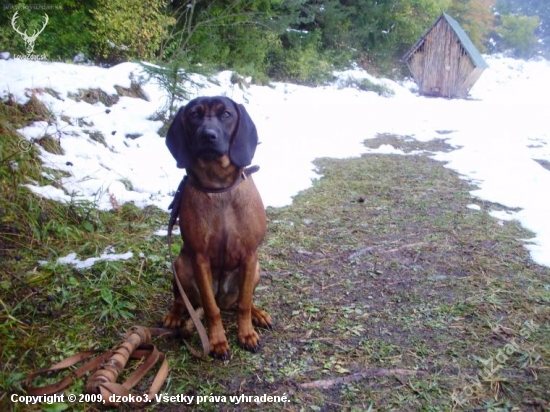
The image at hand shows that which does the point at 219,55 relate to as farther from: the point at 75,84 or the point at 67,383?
the point at 67,383

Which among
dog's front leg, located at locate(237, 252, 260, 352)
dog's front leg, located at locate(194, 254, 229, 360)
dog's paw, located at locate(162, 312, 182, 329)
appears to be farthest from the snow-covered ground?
dog's front leg, located at locate(237, 252, 260, 352)

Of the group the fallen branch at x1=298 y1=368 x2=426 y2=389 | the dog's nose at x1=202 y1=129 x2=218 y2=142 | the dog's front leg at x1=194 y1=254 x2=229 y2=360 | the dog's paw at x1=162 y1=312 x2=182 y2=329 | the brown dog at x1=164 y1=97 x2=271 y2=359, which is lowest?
the fallen branch at x1=298 y1=368 x2=426 y2=389

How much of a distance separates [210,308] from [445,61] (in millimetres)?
20156

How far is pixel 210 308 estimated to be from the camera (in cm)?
247

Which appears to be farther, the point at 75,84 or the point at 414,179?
the point at 414,179

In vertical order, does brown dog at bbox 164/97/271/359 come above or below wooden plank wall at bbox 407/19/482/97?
below

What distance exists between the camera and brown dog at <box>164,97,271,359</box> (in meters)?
2.41

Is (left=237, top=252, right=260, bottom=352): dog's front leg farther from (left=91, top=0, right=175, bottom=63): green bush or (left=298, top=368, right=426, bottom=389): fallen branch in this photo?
(left=91, top=0, right=175, bottom=63): green bush

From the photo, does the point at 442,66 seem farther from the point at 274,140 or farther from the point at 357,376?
the point at 357,376

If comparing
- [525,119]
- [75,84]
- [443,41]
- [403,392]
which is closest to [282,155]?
[75,84]

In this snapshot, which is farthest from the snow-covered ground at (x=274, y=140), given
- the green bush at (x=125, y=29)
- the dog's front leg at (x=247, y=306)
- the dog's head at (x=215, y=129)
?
the dog's front leg at (x=247, y=306)

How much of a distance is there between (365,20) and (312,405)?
20.8 metres

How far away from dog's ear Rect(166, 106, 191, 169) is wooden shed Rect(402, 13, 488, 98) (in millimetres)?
19305

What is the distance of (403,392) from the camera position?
220 centimetres
